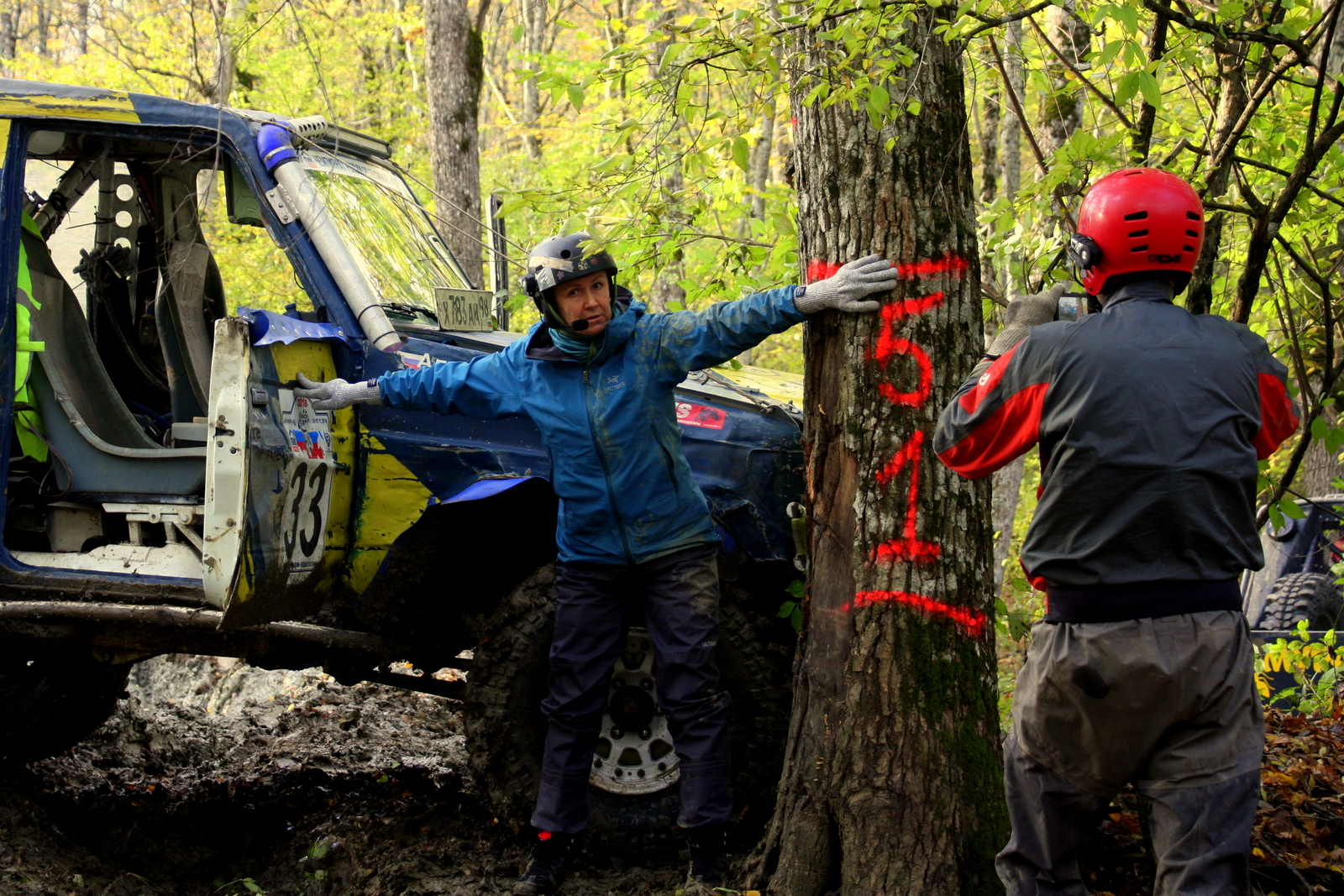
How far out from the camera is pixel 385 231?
4543mm

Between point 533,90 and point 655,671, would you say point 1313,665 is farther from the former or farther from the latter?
point 533,90

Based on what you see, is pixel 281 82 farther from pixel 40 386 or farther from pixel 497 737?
pixel 497 737

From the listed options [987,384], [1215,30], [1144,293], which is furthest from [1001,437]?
[1215,30]

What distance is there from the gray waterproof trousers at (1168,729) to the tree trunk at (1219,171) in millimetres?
1684

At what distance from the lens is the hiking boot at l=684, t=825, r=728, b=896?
3.48 meters

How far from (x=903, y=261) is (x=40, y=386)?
10.7 feet

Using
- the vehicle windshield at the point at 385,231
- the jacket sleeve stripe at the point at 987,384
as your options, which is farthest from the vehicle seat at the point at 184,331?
the jacket sleeve stripe at the point at 987,384

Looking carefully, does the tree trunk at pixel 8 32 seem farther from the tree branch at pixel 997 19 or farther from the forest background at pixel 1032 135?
the tree branch at pixel 997 19

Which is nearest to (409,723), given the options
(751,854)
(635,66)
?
(751,854)

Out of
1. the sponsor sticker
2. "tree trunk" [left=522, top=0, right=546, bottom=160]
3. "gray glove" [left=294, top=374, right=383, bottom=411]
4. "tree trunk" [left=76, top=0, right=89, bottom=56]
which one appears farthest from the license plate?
"tree trunk" [left=76, top=0, right=89, bottom=56]

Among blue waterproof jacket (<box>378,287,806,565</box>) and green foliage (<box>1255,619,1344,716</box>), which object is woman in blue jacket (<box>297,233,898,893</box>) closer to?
blue waterproof jacket (<box>378,287,806,565</box>)

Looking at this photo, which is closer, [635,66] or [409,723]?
[635,66]

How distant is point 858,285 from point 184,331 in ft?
9.94

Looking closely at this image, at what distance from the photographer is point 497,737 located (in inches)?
153
